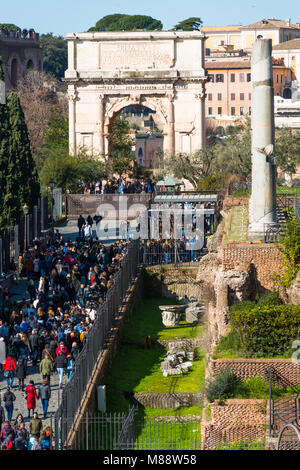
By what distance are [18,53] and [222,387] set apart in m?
78.7

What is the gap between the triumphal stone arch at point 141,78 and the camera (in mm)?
62719

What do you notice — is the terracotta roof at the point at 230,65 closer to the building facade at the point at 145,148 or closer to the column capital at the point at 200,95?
the building facade at the point at 145,148

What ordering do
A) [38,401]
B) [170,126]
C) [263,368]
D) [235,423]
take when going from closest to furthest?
[235,423]
[263,368]
[38,401]
[170,126]

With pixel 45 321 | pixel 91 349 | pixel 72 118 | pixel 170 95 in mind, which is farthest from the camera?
pixel 72 118

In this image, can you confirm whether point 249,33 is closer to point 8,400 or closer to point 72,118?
point 72,118

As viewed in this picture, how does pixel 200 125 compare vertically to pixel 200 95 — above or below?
below

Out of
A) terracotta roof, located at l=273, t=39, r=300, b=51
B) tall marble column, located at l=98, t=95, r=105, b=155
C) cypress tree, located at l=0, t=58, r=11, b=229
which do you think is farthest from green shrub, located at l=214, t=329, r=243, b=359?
terracotta roof, located at l=273, t=39, r=300, b=51

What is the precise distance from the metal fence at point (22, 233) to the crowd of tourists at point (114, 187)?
7.59 m

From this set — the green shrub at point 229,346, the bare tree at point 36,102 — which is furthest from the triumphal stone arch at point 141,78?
the green shrub at point 229,346

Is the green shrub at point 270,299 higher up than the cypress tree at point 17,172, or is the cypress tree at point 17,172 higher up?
the cypress tree at point 17,172

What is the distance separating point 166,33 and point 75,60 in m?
5.16

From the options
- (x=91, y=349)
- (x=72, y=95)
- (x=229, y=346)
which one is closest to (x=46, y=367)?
(x=91, y=349)

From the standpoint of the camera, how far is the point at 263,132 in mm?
29125

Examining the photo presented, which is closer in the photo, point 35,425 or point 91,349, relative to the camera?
point 35,425
